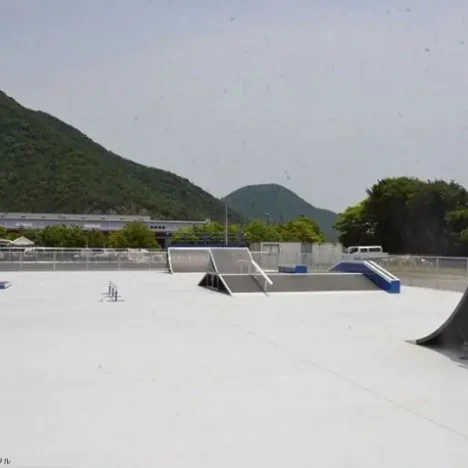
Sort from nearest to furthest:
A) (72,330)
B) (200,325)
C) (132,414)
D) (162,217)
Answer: (132,414)
(72,330)
(200,325)
(162,217)

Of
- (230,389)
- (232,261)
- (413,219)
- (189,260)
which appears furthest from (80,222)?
(230,389)

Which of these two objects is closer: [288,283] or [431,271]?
[288,283]

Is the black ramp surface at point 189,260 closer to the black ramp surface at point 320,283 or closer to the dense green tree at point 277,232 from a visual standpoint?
the black ramp surface at point 320,283

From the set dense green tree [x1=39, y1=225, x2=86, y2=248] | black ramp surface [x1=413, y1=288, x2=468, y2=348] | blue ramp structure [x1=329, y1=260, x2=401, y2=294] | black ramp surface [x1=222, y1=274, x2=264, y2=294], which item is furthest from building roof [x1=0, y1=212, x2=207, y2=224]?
black ramp surface [x1=413, y1=288, x2=468, y2=348]

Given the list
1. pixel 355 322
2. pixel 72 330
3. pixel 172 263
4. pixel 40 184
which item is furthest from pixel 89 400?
pixel 40 184

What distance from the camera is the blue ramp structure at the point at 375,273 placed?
18719mm

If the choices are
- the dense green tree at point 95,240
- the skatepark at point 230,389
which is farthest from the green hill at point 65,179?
the skatepark at point 230,389

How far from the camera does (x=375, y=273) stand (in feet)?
65.2

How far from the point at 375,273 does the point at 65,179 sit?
10260 centimetres

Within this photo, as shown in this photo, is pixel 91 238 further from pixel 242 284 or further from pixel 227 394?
pixel 227 394

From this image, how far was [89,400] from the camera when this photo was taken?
538 centimetres

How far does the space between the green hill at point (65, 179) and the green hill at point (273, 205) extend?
1916 centimetres

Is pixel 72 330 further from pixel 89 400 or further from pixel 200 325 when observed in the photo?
pixel 89 400

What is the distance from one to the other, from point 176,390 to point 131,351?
228cm
